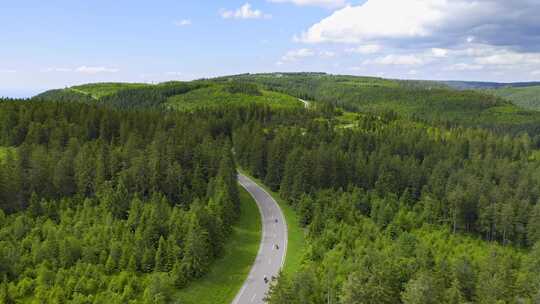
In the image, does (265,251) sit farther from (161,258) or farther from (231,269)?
(161,258)

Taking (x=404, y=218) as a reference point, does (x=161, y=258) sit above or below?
above

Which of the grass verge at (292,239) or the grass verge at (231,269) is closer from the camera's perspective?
the grass verge at (231,269)

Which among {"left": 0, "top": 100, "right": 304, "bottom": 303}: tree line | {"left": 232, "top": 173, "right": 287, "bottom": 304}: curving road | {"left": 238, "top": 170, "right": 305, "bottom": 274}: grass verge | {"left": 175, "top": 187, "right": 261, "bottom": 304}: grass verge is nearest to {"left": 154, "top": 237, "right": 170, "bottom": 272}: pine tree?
{"left": 0, "top": 100, "right": 304, "bottom": 303}: tree line

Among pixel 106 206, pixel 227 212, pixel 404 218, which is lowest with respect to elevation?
pixel 404 218

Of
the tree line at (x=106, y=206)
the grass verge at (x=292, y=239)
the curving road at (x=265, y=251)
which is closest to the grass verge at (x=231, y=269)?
the curving road at (x=265, y=251)

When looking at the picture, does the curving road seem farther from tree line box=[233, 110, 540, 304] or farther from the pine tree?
the pine tree

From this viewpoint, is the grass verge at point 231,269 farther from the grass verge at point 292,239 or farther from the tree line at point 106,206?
the grass verge at point 292,239

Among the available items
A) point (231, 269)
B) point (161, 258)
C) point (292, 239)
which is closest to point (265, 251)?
point (292, 239)
